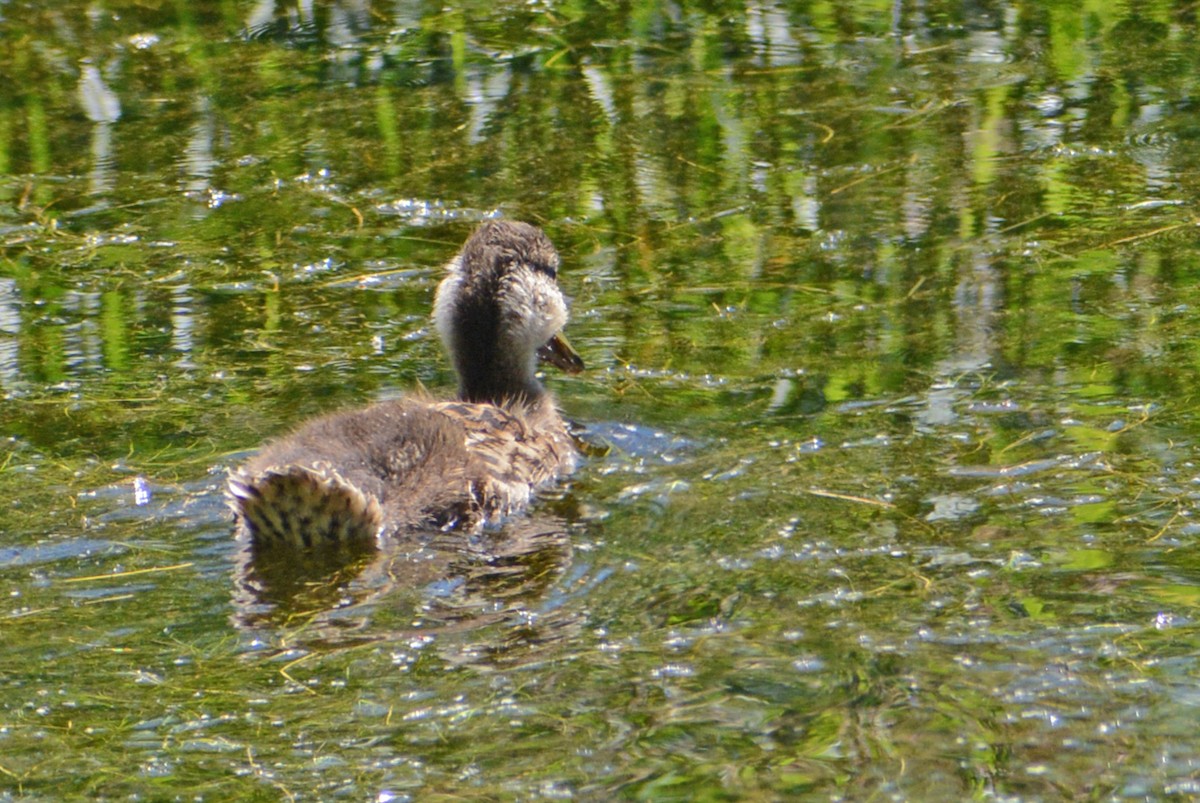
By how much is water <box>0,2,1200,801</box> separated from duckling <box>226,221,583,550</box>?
0.15 meters

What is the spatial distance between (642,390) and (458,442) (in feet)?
3.05

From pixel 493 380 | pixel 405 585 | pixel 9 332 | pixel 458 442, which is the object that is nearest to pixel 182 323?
pixel 9 332

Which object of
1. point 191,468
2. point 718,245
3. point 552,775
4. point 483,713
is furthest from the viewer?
point 718,245

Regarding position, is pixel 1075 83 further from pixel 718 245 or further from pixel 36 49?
pixel 36 49

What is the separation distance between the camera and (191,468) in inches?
246

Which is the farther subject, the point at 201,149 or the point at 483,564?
the point at 201,149

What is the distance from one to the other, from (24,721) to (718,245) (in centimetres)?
450

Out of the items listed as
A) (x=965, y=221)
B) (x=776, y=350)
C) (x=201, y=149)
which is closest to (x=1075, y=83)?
(x=965, y=221)

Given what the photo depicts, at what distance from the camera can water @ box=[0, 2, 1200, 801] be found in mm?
4312

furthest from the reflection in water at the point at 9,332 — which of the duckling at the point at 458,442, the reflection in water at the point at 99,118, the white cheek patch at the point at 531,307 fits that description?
the white cheek patch at the point at 531,307

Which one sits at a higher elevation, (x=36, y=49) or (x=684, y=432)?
(x=36, y=49)

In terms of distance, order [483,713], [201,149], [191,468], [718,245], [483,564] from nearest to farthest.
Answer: [483,713] → [483,564] → [191,468] → [718,245] → [201,149]

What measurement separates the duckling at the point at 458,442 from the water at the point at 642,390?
15cm

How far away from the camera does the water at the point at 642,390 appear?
431cm
